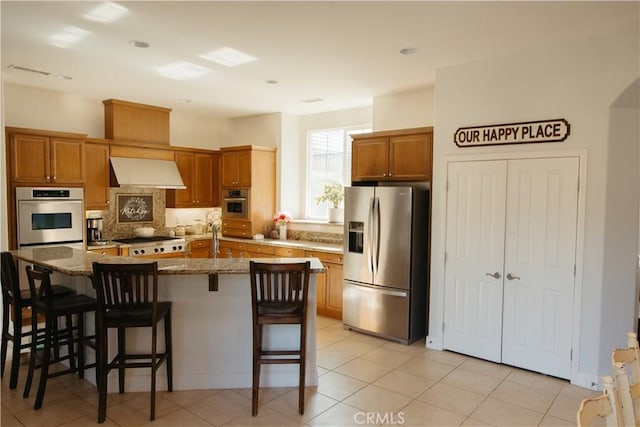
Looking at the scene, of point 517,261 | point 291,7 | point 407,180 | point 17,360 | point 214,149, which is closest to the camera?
point 291,7

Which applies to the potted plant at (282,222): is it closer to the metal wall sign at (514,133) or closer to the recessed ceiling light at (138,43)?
the metal wall sign at (514,133)

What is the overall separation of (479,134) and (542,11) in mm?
1324

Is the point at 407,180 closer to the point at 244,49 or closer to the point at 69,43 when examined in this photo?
the point at 244,49

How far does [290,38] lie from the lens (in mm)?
3596

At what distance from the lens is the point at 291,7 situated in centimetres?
299

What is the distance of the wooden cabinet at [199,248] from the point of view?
6703 mm

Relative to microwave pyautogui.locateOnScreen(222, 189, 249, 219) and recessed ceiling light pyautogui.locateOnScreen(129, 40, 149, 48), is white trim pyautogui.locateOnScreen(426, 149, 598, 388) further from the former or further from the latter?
microwave pyautogui.locateOnScreen(222, 189, 249, 219)

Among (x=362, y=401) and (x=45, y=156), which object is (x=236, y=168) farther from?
(x=362, y=401)

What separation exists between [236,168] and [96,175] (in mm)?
2086

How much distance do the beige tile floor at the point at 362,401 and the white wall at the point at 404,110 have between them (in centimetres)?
294

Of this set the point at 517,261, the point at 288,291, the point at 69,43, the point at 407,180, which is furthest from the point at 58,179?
the point at 517,261

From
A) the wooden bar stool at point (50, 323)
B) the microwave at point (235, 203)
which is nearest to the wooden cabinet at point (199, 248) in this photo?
the microwave at point (235, 203)

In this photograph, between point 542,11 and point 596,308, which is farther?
point 596,308

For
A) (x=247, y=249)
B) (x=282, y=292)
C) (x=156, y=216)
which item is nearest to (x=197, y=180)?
(x=156, y=216)
